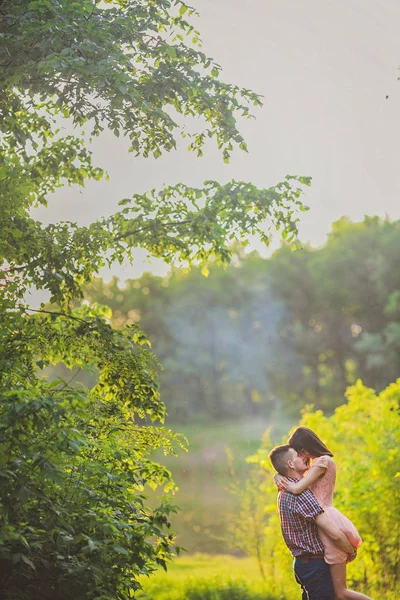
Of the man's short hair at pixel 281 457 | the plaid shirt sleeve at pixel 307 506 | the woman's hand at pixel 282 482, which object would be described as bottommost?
the plaid shirt sleeve at pixel 307 506

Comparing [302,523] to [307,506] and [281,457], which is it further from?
[281,457]

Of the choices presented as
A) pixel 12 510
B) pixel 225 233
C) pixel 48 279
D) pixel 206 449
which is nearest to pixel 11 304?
pixel 48 279

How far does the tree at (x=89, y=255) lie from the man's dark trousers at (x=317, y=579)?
61cm

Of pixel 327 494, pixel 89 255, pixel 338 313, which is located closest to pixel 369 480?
pixel 327 494

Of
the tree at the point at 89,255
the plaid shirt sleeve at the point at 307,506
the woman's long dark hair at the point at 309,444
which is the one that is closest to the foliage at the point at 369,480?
the woman's long dark hair at the point at 309,444

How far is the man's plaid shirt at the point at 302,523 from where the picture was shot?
2.66 metres

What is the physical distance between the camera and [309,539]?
2674 millimetres

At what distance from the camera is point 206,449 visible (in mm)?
15812

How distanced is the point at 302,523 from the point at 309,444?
33cm

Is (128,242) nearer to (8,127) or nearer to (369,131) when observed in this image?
Answer: (8,127)

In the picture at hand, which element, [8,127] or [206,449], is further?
[206,449]

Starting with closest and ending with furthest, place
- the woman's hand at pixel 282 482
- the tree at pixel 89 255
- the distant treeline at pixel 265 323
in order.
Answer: the tree at pixel 89 255 → the woman's hand at pixel 282 482 → the distant treeline at pixel 265 323

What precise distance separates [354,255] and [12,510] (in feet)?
51.7

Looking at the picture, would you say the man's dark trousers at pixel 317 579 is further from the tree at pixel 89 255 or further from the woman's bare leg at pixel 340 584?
the tree at pixel 89 255
